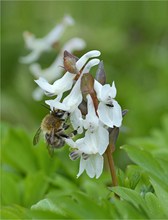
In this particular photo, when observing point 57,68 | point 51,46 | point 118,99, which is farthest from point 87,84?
point 118,99

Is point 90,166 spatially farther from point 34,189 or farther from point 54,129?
point 34,189

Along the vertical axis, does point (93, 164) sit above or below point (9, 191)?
above

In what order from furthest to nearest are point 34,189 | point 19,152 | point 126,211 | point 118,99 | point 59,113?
point 118,99, point 19,152, point 34,189, point 59,113, point 126,211

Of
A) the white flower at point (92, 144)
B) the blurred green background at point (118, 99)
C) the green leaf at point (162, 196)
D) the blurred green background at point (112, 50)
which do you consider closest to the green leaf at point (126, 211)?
the blurred green background at point (118, 99)

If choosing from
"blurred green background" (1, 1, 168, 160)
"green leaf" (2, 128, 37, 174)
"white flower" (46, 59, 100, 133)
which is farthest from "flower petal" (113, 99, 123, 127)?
"blurred green background" (1, 1, 168, 160)

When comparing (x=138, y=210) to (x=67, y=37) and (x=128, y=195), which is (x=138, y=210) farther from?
(x=67, y=37)

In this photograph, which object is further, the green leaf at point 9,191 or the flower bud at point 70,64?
the green leaf at point 9,191

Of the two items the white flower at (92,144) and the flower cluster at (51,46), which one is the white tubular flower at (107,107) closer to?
the white flower at (92,144)
